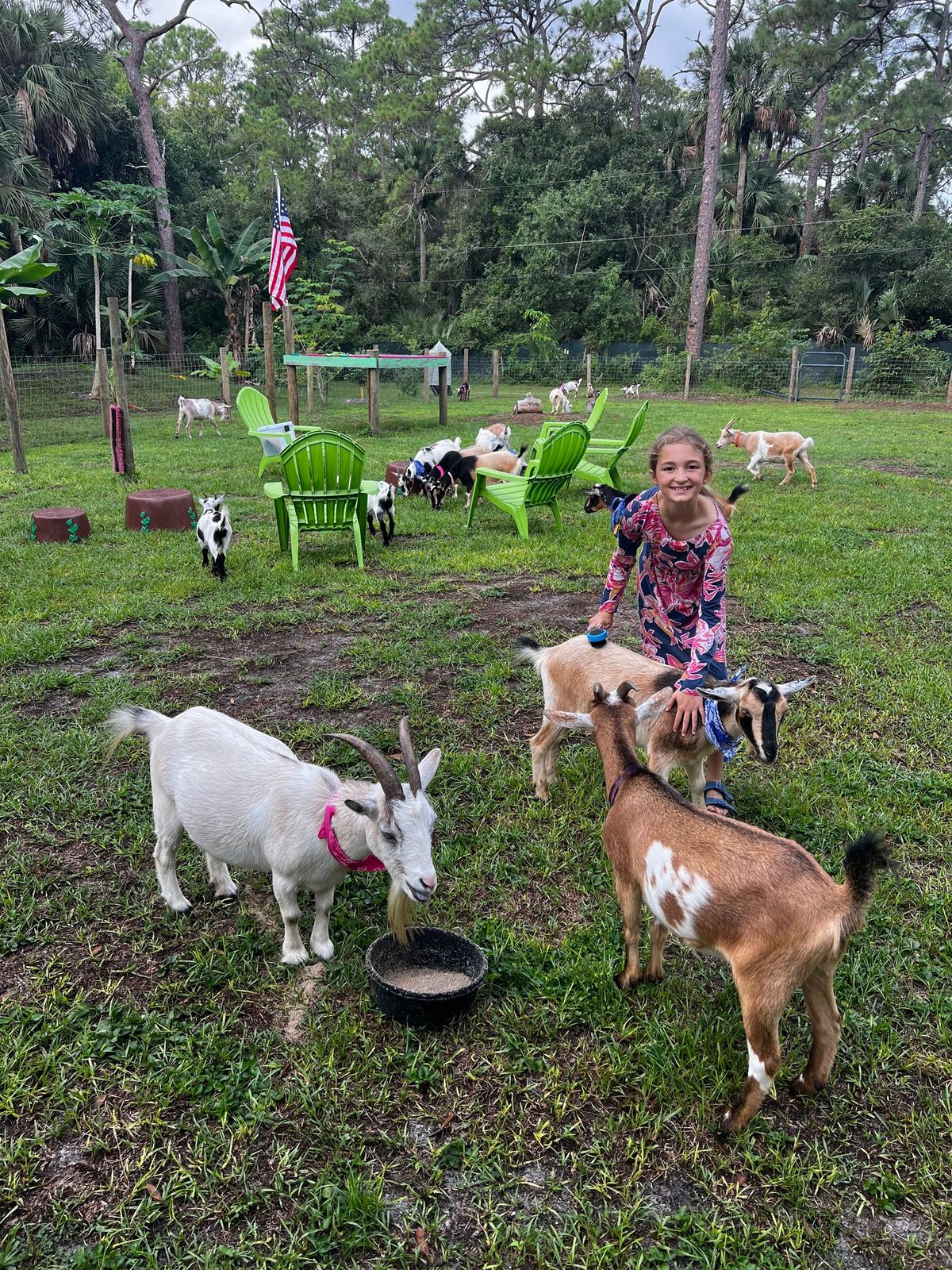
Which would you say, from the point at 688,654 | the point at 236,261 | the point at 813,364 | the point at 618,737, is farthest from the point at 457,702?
the point at 813,364

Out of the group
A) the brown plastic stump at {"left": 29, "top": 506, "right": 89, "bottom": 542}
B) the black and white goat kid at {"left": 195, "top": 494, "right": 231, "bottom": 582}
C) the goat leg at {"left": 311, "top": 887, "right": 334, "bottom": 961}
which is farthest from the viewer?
the brown plastic stump at {"left": 29, "top": 506, "right": 89, "bottom": 542}

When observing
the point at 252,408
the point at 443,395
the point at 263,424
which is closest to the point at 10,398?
Answer: the point at 252,408

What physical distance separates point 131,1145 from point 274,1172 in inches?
15.3

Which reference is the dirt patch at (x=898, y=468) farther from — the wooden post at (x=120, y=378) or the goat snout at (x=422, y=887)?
the goat snout at (x=422, y=887)

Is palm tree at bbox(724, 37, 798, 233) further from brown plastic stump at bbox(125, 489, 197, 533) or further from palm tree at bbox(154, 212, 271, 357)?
brown plastic stump at bbox(125, 489, 197, 533)

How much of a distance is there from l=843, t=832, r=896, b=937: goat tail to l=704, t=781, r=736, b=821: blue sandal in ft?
4.61

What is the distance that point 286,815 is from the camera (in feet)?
8.09

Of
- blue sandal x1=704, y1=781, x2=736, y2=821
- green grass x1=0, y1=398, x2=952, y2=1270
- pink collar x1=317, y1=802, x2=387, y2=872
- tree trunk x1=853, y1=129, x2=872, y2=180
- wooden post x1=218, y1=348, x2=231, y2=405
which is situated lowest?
green grass x1=0, y1=398, x2=952, y2=1270

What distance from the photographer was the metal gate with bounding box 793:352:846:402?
22453mm

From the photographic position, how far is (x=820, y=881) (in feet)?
6.27

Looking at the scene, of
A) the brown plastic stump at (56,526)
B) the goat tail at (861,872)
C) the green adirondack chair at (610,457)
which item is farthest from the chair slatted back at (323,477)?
the goat tail at (861,872)

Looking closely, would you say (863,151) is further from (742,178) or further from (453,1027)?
(453,1027)

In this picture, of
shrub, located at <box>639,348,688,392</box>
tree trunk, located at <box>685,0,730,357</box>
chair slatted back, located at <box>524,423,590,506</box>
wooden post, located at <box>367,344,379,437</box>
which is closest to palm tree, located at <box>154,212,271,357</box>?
wooden post, located at <box>367,344,379,437</box>

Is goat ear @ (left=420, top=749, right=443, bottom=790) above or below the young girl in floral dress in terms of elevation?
below
